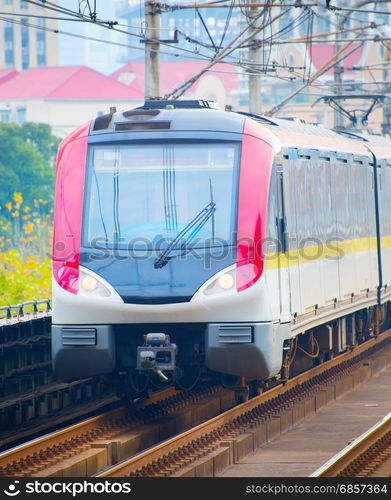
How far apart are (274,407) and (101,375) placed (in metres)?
2.77

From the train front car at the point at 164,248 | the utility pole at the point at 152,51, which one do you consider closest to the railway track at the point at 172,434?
the train front car at the point at 164,248

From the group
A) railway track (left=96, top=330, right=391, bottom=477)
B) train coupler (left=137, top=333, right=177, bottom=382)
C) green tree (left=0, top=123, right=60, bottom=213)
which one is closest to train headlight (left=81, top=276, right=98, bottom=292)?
train coupler (left=137, top=333, right=177, bottom=382)

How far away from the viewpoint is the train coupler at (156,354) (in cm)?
1221

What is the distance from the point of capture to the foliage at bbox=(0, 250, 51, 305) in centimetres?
1778

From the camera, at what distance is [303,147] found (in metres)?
14.7

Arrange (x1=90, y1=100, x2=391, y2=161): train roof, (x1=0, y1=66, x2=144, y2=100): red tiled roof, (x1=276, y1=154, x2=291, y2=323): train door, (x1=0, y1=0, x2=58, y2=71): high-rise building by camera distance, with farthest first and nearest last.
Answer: (x1=0, y1=0, x2=58, y2=71): high-rise building, (x1=0, y1=66, x2=144, y2=100): red tiled roof, (x1=276, y1=154, x2=291, y2=323): train door, (x1=90, y1=100, x2=391, y2=161): train roof

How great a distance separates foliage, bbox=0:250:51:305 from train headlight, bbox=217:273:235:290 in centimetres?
584

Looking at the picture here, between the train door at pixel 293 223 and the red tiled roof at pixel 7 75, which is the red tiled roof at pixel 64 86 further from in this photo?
the train door at pixel 293 223

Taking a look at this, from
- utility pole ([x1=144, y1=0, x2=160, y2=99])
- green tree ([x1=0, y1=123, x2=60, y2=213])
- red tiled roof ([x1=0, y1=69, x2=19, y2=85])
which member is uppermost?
red tiled roof ([x1=0, y1=69, x2=19, y2=85])

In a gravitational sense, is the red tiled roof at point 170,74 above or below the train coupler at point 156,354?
above

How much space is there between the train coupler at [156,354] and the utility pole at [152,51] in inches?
317

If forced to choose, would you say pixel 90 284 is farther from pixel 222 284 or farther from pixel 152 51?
pixel 152 51

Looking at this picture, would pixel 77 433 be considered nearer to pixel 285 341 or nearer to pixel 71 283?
pixel 71 283

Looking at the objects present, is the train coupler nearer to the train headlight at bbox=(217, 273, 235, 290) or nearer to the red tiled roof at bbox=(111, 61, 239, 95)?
the train headlight at bbox=(217, 273, 235, 290)
